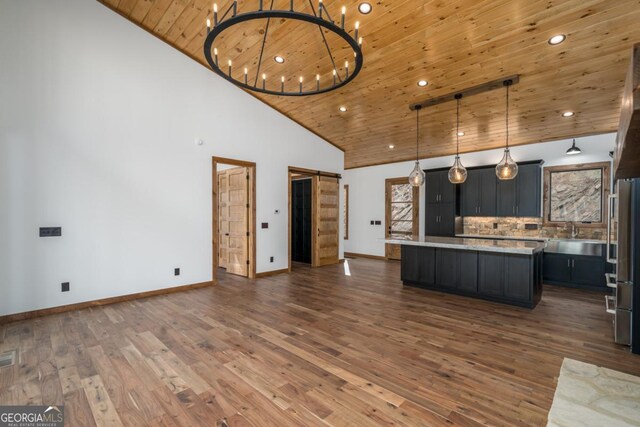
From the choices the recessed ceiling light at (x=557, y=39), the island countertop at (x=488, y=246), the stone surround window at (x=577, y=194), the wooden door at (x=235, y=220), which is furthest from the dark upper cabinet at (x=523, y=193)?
the wooden door at (x=235, y=220)

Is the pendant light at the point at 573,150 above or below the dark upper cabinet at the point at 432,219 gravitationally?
above

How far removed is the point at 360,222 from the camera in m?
9.56

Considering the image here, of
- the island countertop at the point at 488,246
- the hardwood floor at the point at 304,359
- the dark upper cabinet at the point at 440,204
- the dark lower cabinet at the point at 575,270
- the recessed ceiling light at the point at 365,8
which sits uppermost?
the recessed ceiling light at the point at 365,8

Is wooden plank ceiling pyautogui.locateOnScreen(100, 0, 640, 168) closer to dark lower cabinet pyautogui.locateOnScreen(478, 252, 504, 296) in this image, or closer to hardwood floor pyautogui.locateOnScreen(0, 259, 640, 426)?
dark lower cabinet pyautogui.locateOnScreen(478, 252, 504, 296)

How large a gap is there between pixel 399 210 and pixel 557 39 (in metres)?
5.52

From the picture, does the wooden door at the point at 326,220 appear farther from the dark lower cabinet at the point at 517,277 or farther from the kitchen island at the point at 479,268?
the dark lower cabinet at the point at 517,277

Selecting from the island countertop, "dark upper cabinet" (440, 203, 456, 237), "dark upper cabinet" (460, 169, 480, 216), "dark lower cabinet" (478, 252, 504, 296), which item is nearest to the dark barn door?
the island countertop

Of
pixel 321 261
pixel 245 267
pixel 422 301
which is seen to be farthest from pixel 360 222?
pixel 422 301

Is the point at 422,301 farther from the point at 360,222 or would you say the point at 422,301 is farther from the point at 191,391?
the point at 360,222

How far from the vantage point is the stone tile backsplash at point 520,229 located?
229 inches

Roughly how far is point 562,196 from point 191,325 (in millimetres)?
7165

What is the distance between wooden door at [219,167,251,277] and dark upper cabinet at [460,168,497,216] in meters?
5.03

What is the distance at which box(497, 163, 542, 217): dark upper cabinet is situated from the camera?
6074 millimetres

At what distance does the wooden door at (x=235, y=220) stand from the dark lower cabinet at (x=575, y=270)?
603 cm
